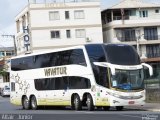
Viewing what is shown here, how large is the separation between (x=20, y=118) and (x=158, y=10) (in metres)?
73.8

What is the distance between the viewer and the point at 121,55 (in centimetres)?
2702

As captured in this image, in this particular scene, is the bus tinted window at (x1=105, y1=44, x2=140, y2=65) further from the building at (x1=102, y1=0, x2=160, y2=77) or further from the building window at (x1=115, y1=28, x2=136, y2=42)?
the building window at (x1=115, y1=28, x2=136, y2=42)

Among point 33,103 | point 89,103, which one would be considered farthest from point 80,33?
point 89,103

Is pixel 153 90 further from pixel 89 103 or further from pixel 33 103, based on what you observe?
pixel 89 103

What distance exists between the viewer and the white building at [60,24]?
75.0 meters

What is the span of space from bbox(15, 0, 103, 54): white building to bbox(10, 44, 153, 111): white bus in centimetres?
4265

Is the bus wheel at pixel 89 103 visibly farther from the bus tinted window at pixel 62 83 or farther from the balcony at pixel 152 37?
the balcony at pixel 152 37

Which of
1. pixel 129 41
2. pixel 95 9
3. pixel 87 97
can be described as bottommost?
pixel 87 97

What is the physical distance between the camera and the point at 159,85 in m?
34.7

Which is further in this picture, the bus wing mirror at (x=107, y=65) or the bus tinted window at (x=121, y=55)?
the bus tinted window at (x=121, y=55)

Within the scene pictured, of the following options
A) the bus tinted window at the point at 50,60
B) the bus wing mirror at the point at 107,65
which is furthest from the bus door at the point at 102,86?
the bus tinted window at the point at 50,60

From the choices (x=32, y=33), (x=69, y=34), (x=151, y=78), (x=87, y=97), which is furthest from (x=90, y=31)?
(x=87, y=97)

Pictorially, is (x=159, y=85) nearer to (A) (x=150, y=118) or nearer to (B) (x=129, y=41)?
(A) (x=150, y=118)

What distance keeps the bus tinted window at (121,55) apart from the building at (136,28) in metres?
49.8
